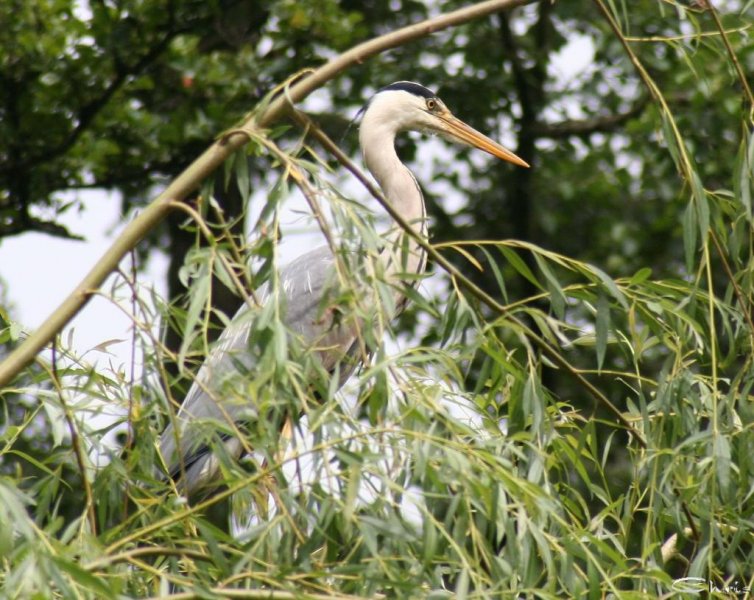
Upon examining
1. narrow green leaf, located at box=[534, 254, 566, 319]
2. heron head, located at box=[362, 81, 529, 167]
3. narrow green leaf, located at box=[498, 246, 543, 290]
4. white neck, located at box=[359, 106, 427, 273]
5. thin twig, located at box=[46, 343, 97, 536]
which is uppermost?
heron head, located at box=[362, 81, 529, 167]

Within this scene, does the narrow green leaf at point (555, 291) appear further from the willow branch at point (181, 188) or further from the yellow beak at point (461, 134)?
the yellow beak at point (461, 134)

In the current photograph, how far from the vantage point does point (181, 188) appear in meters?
Result: 1.75

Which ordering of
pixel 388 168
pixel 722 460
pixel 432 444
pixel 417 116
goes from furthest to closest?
pixel 417 116 < pixel 388 168 < pixel 722 460 < pixel 432 444

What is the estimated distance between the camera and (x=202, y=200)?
178 cm

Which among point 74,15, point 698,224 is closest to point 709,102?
point 74,15

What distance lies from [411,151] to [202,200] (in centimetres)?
361

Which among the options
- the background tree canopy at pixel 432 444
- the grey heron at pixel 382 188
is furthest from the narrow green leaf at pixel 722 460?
the grey heron at pixel 382 188

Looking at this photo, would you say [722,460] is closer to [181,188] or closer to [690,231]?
[690,231]

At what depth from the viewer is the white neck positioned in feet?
10.9

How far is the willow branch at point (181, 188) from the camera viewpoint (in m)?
1.72

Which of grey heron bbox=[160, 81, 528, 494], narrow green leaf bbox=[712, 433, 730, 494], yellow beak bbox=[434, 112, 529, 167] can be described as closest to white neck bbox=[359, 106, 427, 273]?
grey heron bbox=[160, 81, 528, 494]

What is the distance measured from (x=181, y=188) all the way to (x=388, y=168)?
5.35 ft

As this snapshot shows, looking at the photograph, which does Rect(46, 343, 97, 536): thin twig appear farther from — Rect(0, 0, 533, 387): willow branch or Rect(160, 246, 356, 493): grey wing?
Rect(160, 246, 356, 493): grey wing

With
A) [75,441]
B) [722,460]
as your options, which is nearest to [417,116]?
[722,460]
